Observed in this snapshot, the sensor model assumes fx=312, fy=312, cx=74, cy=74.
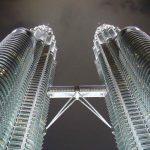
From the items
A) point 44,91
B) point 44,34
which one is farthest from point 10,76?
point 44,34

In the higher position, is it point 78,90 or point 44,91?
point 78,90

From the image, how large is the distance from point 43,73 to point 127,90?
2265cm

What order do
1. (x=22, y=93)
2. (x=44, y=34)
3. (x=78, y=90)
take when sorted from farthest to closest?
(x=44, y=34), (x=78, y=90), (x=22, y=93)

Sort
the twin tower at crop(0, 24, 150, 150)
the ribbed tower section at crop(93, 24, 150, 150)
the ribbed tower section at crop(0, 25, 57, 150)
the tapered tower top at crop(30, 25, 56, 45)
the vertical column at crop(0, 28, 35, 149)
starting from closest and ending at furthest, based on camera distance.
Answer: the vertical column at crop(0, 28, 35, 149), the ribbed tower section at crop(0, 25, 57, 150), the twin tower at crop(0, 24, 150, 150), the ribbed tower section at crop(93, 24, 150, 150), the tapered tower top at crop(30, 25, 56, 45)

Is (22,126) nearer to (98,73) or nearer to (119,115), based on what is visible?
(119,115)

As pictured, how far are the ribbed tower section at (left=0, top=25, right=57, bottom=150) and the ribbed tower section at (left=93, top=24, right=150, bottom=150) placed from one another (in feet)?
54.9

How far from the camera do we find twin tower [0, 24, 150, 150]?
59.2 metres

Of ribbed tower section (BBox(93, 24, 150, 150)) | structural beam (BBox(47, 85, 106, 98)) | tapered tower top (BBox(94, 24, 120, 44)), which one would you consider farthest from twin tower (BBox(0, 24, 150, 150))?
tapered tower top (BBox(94, 24, 120, 44))

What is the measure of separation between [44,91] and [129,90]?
21.2m

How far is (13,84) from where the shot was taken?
5962cm

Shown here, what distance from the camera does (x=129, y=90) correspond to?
7475 centimetres

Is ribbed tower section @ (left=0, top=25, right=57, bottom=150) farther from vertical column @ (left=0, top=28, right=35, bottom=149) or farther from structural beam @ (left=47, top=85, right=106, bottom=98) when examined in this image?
structural beam @ (left=47, top=85, right=106, bottom=98)

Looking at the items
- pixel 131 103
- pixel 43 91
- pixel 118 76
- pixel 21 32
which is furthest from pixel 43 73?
pixel 131 103

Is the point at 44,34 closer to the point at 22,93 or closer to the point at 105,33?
the point at 105,33
